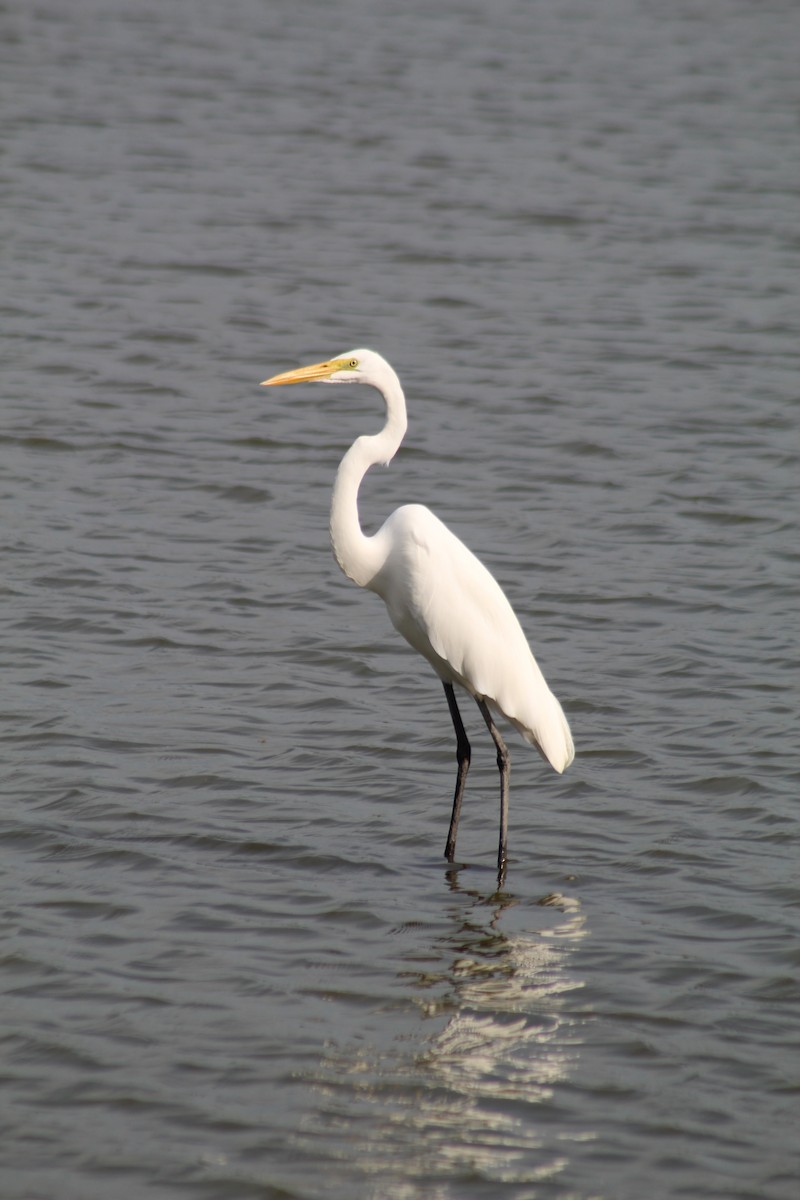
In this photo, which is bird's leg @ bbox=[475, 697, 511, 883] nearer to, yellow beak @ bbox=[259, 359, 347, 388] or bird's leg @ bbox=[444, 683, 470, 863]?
bird's leg @ bbox=[444, 683, 470, 863]

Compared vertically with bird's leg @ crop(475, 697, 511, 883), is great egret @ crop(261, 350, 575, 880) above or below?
above

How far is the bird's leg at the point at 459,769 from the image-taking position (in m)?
5.49

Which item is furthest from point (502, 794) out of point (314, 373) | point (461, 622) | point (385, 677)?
point (385, 677)

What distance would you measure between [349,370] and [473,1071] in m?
2.25

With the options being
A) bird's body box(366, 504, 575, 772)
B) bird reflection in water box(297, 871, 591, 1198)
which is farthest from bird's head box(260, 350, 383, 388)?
bird reflection in water box(297, 871, 591, 1198)

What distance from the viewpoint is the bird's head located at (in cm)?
541

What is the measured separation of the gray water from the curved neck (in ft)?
2.86

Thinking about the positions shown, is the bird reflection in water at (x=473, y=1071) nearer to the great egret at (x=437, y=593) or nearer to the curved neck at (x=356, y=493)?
the great egret at (x=437, y=593)

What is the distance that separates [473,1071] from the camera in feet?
14.0

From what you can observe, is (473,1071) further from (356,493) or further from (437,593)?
(356,493)

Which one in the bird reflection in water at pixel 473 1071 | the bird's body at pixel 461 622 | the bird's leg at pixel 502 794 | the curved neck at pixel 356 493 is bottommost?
the bird reflection in water at pixel 473 1071

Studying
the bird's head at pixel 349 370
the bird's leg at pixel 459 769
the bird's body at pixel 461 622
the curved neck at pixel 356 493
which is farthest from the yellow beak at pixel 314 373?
the bird's leg at pixel 459 769

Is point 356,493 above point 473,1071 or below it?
above

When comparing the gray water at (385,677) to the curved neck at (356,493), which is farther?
the curved neck at (356,493)
